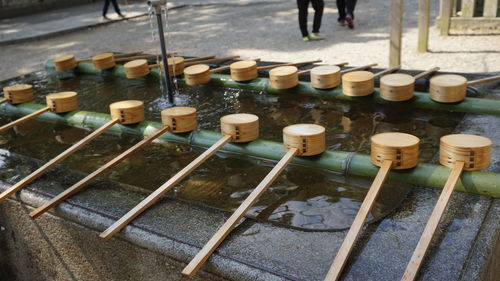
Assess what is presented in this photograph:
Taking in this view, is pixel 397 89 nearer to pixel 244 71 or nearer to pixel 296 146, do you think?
pixel 296 146

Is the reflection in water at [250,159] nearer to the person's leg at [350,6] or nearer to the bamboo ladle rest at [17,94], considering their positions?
the bamboo ladle rest at [17,94]

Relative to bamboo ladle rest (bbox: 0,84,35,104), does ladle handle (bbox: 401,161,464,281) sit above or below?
below

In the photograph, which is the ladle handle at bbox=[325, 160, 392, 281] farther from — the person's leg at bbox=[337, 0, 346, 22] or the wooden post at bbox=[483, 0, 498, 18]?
the person's leg at bbox=[337, 0, 346, 22]

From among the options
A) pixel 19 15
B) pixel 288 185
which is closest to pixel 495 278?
pixel 288 185

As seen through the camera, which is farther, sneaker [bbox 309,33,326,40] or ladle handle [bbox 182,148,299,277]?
sneaker [bbox 309,33,326,40]

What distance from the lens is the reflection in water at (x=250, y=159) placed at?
8.28 ft

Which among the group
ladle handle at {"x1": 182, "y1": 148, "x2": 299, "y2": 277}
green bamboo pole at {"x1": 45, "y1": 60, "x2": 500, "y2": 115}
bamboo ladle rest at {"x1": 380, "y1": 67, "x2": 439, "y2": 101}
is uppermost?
bamboo ladle rest at {"x1": 380, "y1": 67, "x2": 439, "y2": 101}

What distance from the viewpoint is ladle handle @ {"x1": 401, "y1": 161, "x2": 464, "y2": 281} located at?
67.4 inches

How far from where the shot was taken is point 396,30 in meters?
5.70

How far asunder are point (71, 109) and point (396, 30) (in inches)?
149

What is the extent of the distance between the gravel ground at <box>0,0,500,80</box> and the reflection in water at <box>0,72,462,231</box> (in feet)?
8.60

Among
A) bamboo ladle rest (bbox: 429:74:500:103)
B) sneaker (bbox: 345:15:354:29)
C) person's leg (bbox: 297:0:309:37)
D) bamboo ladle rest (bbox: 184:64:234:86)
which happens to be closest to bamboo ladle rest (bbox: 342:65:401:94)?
bamboo ladle rest (bbox: 429:74:500:103)

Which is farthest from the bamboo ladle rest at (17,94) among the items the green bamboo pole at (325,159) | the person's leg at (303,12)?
the person's leg at (303,12)

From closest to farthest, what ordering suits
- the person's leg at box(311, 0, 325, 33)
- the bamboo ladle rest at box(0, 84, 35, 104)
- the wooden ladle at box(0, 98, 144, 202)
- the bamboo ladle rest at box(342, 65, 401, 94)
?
the wooden ladle at box(0, 98, 144, 202)
the bamboo ladle rest at box(342, 65, 401, 94)
the bamboo ladle rest at box(0, 84, 35, 104)
the person's leg at box(311, 0, 325, 33)
